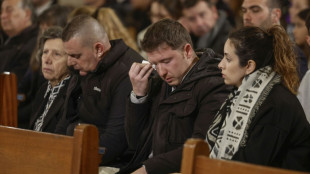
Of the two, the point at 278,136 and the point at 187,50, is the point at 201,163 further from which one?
the point at 187,50

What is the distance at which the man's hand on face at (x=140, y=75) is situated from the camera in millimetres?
3273

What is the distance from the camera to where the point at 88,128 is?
2.45 m

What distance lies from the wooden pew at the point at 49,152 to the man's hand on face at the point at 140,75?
0.77 metres

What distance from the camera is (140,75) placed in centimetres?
327

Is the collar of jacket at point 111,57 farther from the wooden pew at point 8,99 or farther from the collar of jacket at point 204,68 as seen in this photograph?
the collar of jacket at point 204,68

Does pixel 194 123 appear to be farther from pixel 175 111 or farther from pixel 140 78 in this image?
pixel 140 78

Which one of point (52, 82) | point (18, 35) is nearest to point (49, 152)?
point (52, 82)

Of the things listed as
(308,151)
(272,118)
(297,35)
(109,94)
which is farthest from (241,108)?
(297,35)

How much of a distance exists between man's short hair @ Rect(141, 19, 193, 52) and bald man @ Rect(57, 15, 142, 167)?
1.60ft

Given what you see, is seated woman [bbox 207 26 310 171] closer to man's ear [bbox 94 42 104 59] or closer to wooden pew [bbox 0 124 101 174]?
wooden pew [bbox 0 124 101 174]

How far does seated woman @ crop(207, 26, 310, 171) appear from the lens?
8.59 feet

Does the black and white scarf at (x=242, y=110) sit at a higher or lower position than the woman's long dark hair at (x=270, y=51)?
lower

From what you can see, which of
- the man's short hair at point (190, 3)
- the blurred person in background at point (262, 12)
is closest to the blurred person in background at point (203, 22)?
the man's short hair at point (190, 3)

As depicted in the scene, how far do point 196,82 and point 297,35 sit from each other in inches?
55.4
